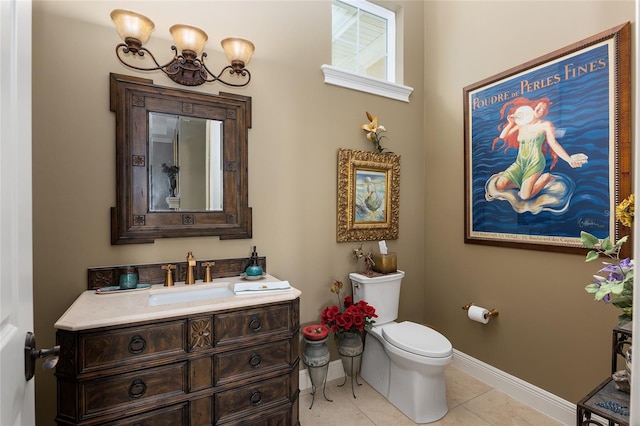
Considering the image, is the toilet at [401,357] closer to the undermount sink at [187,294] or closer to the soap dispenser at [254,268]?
the soap dispenser at [254,268]

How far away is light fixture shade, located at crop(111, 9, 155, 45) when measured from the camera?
5.07 ft

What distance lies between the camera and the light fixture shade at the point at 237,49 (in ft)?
6.06

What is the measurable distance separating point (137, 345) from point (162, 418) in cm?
36

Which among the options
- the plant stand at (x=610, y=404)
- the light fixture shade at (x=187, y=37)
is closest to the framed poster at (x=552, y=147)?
the plant stand at (x=610, y=404)

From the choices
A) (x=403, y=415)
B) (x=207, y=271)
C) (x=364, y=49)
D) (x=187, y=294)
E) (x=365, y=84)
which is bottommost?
(x=403, y=415)

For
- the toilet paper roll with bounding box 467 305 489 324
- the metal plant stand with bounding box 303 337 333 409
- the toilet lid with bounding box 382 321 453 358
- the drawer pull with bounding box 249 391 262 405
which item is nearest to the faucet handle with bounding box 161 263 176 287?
the drawer pull with bounding box 249 391 262 405

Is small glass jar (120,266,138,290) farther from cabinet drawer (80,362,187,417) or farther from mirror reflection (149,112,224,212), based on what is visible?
cabinet drawer (80,362,187,417)

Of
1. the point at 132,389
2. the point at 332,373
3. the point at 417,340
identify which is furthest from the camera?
the point at 332,373

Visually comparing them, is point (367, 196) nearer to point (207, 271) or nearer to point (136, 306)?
point (207, 271)

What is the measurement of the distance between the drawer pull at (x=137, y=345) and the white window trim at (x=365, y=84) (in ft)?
6.57

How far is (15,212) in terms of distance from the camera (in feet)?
2.35

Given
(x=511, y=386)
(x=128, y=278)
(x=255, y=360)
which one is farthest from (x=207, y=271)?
(x=511, y=386)

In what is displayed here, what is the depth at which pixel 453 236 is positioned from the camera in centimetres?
263

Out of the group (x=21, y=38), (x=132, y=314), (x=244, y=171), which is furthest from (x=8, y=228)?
(x=244, y=171)
